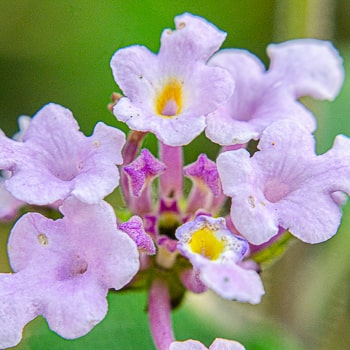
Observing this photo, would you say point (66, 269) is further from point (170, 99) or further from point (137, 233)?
point (170, 99)

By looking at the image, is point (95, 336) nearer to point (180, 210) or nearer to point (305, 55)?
point (180, 210)

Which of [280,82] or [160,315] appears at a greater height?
[280,82]

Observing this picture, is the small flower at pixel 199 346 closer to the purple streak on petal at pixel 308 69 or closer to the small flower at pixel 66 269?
the small flower at pixel 66 269

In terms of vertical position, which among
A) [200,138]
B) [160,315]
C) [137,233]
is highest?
[137,233]

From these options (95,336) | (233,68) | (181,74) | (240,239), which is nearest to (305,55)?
(233,68)

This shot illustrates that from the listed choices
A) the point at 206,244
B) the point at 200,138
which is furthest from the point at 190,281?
the point at 200,138

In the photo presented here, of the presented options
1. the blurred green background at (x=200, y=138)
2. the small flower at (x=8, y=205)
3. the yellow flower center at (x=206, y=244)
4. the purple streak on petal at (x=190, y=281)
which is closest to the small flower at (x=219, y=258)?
the yellow flower center at (x=206, y=244)
